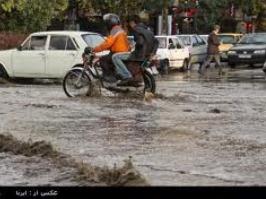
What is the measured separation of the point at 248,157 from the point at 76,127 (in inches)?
124

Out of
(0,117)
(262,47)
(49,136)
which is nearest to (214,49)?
(262,47)

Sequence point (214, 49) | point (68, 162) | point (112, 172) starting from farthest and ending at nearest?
point (214, 49), point (68, 162), point (112, 172)

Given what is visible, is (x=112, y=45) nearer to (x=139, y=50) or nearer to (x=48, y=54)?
(x=139, y=50)

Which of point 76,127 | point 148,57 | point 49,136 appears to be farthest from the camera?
point 148,57

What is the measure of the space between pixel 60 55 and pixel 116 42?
477cm

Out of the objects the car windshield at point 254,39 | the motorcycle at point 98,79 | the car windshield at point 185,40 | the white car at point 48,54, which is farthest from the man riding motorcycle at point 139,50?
the car windshield at point 254,39

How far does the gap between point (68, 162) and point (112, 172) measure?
39.7 inches

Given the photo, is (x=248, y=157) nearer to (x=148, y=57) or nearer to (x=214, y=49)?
(x=148, y=57)

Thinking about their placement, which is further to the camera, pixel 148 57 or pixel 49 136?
pixel 148 57

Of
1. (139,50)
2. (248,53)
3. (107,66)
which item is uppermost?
(139,50)

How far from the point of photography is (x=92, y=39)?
754 inches

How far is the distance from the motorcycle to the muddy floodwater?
26cm

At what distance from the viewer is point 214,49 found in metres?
26.7

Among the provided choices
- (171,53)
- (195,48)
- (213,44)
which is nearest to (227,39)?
(195,48)
